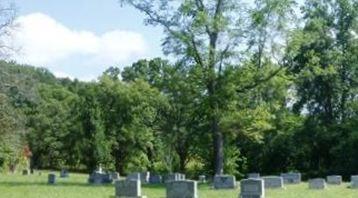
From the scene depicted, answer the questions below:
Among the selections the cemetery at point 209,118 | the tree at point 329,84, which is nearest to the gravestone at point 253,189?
the cemetery at point 209,118

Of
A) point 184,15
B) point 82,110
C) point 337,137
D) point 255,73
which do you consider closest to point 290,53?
point 255,73

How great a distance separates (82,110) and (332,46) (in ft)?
63.6

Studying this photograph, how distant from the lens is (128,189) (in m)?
19.6

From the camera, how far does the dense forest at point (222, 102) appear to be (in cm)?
3222

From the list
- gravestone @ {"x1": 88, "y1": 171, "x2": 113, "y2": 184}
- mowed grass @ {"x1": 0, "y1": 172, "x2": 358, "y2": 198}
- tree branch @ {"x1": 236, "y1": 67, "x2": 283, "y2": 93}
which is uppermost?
tree branch @ {"x1": 236, "y1": 67, "x2": 283, "y2": 93}

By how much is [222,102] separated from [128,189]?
1308cm

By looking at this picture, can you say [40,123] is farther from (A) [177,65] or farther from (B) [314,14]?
(A) [177,65]

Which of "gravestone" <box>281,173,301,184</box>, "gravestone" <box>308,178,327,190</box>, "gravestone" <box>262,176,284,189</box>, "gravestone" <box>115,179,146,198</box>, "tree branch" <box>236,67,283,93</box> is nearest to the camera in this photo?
"gravestone" <box>115,179,146,198</box>

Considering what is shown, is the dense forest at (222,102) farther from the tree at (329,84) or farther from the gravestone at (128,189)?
the gravestone at (128,189)

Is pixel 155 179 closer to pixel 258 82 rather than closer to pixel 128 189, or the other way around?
pixel 258 82

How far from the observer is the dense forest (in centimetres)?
3222

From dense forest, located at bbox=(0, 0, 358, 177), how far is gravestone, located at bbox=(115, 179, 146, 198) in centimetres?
969

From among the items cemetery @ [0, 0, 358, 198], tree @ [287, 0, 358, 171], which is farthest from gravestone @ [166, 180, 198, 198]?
tree @ [287, 0, 358, 171]

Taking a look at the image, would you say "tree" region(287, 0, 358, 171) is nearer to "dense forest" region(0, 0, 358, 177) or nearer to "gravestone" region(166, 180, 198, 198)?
"dense forest" region(0, 0, 358, 177)
